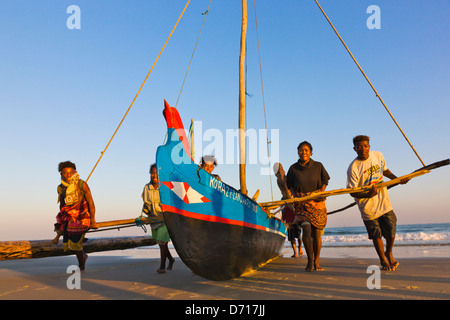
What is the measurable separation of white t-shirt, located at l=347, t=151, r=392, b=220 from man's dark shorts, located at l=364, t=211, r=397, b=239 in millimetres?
77

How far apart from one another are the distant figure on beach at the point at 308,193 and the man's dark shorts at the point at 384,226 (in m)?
0.75

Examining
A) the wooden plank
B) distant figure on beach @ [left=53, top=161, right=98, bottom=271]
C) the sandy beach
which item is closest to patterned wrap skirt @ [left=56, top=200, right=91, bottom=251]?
distant figure on beach @ [left=53, top=161, right=98, bottom=271]

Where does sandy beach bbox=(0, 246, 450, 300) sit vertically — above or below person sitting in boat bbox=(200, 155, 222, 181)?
below

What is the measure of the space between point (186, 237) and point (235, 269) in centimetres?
108

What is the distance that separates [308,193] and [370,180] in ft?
3.21

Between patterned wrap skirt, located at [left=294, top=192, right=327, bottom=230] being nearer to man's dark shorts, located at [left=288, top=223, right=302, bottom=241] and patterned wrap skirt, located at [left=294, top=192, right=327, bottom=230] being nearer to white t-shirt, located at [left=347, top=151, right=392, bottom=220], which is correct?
white t-shirt, located at [left=347, top=151, right=392, bottom=220]

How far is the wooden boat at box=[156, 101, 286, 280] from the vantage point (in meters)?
3.90

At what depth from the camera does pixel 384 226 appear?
507 centimetres

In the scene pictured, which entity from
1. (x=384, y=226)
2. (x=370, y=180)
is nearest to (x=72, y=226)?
(x=370, y=180)

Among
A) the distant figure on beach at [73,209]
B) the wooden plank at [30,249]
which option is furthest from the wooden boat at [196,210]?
the wooden plank at [30,249]

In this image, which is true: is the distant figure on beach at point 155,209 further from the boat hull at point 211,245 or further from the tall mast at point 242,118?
the boat hull at point 211,245

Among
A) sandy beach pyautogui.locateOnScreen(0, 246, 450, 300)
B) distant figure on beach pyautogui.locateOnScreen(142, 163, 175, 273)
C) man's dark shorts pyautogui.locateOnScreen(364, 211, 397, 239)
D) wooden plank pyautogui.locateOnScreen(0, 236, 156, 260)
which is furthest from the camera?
wooden plank pyautogui.locateOnScreen(0, 236, 156, 260)

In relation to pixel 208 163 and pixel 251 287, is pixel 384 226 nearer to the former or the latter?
pixel 251 287
